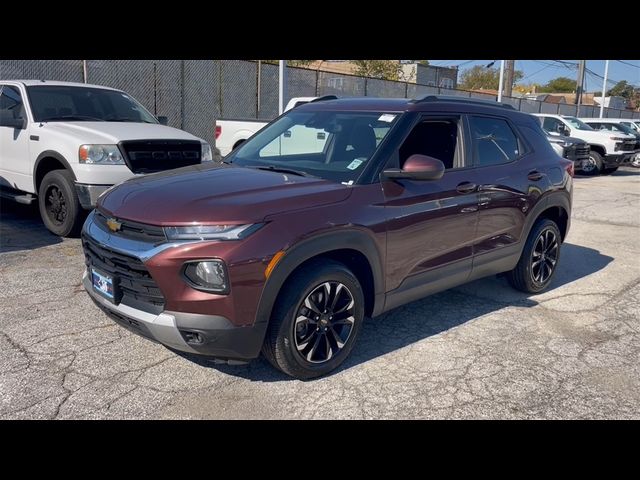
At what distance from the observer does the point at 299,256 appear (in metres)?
3.31

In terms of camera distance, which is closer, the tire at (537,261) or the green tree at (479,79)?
the tire at (537,261)

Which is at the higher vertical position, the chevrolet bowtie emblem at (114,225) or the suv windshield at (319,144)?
the suv windshield at (319,144)

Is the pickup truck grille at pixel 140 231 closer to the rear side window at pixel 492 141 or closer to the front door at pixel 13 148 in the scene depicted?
the rear side window at pixel 492 141

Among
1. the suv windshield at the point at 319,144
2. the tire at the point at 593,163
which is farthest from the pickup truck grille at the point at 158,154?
the tire at the point at 593,163

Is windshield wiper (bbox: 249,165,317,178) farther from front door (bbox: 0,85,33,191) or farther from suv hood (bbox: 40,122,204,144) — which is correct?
front door (bbox: 0,85,33,191)

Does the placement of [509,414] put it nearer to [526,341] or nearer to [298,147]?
[526,341]

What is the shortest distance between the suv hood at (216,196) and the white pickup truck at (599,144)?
16.8 meters

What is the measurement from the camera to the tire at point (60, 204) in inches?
256

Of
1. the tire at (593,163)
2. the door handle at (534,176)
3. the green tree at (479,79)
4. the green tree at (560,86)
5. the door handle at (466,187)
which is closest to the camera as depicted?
the door handle at (466,187)

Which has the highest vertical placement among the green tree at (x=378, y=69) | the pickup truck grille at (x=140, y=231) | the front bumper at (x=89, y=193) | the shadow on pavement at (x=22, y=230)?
the green tree at (x=378, y=69)

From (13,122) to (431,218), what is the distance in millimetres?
5941

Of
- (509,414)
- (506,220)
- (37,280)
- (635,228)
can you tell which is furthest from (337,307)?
(635,228)
